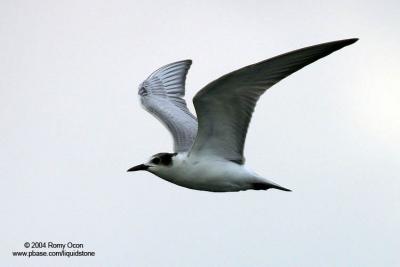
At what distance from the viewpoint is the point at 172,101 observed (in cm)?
1617

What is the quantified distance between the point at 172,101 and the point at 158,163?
3.87 metres

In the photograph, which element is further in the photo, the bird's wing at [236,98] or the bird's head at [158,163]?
the bird's head at [158,163]

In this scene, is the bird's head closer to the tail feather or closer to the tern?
the tern

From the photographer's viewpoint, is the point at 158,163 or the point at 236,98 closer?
the point at 236,98

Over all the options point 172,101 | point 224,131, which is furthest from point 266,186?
point 172,101

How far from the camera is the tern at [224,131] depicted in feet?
35.4

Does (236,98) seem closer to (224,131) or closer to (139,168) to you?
(224,131)

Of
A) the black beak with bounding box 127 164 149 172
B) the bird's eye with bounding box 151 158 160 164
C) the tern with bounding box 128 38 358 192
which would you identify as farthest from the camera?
the black beak with bounding box 127 164 149 172

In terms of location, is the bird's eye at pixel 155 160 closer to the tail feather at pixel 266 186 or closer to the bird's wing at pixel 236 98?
the bird's wing at pixel 236 98

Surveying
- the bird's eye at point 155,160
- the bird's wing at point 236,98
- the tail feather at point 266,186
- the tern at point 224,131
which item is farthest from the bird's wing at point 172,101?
the tail feather at point 266,186

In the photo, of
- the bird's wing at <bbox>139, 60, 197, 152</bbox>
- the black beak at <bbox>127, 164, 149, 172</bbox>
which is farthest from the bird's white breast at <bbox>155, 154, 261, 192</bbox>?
the bird's wing at <bbox>139, 60, 197, 152</bbox>

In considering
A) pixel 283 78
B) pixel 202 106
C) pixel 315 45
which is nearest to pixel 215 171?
pixel 202 106

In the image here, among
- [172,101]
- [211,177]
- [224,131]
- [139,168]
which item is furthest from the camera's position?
[172,101]

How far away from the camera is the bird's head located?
12398mm
